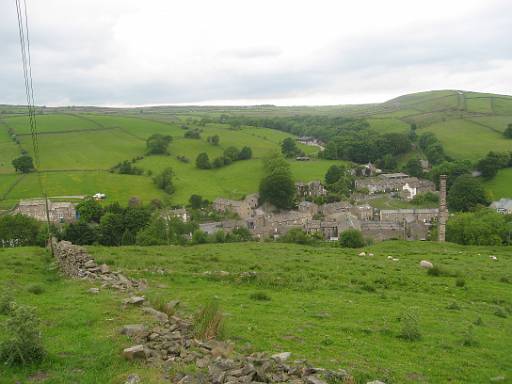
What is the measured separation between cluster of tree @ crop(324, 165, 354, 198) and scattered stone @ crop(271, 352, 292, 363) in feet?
281

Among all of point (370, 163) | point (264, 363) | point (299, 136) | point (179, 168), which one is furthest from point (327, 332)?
point (299, 136)

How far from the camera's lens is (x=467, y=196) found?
81.7 meters

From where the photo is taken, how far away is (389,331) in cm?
1415

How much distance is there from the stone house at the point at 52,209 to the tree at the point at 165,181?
720 inches

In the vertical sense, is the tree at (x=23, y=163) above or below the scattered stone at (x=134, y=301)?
below

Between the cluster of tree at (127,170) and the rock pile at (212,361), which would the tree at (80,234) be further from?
the cluster of tree at (127,170)

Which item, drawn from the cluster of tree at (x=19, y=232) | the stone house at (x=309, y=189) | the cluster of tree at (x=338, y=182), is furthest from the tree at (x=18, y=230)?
the cluster of tree at (x=338, y=182)

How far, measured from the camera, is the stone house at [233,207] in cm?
8244

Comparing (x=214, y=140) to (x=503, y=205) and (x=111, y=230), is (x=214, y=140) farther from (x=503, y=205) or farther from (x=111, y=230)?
(x=503, y=205)

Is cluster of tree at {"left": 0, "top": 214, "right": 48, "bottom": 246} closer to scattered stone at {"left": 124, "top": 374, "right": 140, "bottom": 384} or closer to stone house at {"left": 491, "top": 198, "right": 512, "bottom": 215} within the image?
scattered stone at {"left": 124, "top": 374, "right": 140, "bottom": 384}

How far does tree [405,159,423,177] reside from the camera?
109438 millimetres

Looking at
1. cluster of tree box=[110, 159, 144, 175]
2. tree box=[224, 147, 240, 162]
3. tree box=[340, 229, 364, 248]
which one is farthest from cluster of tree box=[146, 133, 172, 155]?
tree box=[340, 229, 364, 248]

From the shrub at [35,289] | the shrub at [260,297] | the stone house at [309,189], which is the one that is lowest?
the stone house at [309,189]

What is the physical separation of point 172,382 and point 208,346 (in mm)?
2044
